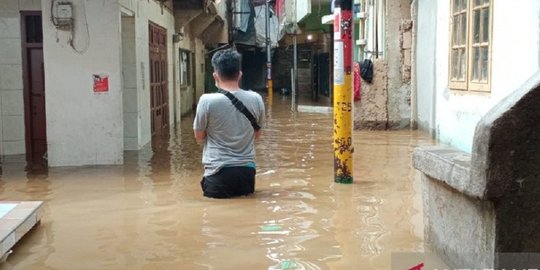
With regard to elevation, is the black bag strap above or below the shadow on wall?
below

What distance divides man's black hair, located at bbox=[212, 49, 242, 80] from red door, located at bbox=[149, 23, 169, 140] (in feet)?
21.2

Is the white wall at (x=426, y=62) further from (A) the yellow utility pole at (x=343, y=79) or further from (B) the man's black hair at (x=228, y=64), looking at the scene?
(B) the man's black hair at (x=228, y=64)

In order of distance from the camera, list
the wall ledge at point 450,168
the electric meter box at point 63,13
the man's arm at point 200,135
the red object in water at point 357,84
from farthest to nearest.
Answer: the red object in water at point 357,84, the electric meter box at point 63,13, the man's arm at point 200,135, the wall ledge at point 450,168

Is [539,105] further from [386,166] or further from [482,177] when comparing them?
[386,166]

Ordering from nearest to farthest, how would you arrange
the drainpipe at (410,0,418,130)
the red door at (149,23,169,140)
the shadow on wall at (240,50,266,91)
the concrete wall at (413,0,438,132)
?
the concrete wall at (413,0,438,132) < the red door at (149,23,169,140) < the drainpipe at (410,0,418,130) < the shadow on wall at (240,50,266,91)

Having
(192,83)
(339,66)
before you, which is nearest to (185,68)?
(192,83)

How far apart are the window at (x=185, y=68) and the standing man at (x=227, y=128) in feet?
39.6

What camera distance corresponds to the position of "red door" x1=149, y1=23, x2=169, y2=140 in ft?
41.5

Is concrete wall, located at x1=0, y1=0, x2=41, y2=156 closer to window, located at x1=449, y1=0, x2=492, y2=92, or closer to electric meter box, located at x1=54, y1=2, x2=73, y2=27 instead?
electric meter box, located at x1=54, y1=2, x2=73, y2=27

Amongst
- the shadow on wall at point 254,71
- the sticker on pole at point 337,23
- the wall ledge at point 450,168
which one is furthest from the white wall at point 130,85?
the shadow on wall at point 254,71

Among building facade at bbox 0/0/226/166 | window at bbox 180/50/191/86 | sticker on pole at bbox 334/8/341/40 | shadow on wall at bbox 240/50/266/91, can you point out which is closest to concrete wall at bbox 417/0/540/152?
sticker on pole at bbox 334/8/341/40

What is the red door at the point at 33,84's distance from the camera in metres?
9.86

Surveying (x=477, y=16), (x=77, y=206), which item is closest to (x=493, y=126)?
(x=77, y=206)

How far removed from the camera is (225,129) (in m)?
6.18
